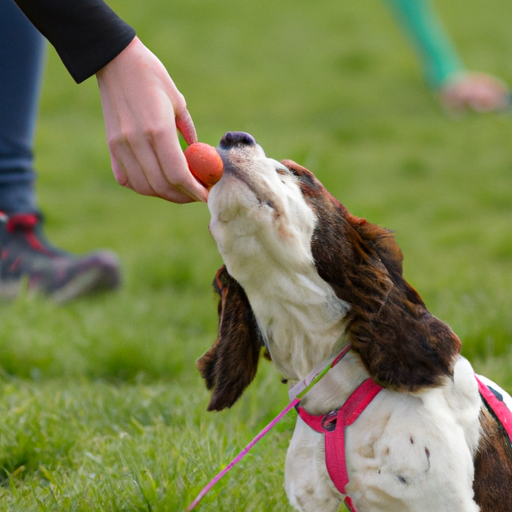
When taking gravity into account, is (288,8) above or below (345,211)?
below

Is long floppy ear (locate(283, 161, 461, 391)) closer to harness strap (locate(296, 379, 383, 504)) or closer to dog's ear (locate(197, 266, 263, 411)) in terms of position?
harness strap (locate(296, 379, 383, 504))

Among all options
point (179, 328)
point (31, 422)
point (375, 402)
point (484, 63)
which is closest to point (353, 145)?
point (484, 63)

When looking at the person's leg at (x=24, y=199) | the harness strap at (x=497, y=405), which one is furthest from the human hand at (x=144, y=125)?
the person's leg at (x=24, y=199)

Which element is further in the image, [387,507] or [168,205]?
[168,205]

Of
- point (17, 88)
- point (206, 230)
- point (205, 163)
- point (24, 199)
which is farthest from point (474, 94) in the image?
point (205, 163)

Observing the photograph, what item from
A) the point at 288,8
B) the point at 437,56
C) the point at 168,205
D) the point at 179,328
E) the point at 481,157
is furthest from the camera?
the point at 288,8

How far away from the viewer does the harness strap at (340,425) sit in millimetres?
1864

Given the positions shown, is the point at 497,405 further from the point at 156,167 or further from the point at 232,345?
the point at 156,167

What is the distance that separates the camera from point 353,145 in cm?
831

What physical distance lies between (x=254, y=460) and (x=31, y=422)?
32.7 inches

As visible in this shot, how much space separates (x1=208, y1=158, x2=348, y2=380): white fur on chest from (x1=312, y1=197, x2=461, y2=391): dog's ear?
0.13 feet

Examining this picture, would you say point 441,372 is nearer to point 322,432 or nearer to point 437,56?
point 322,432

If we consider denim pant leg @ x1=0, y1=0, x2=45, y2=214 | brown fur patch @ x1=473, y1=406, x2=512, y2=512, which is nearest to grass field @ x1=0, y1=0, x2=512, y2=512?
brown fur patch @ x1=473, y1=406, x2=512, y2=512

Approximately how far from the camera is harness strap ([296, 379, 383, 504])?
186cm
